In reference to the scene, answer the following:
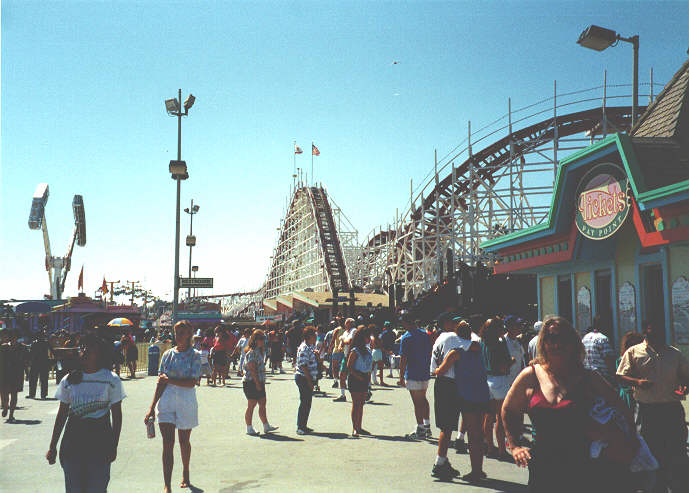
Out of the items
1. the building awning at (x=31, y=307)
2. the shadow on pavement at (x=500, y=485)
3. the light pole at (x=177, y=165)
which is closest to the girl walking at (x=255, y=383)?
the shadow on pavement at (x=500, y=485)

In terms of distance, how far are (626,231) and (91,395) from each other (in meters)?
9.17

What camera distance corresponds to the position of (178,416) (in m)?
5.50

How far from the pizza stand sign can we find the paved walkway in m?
4.24

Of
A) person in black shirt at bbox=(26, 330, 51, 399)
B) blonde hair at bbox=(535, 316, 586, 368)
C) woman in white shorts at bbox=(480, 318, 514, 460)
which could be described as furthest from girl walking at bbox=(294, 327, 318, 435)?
person in black shirt at bbox=(26, 330, 51, 399)

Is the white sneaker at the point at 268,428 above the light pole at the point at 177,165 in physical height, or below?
below

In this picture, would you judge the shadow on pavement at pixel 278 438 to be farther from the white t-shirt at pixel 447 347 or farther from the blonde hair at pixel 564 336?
the blonde hair at pixel 564 336

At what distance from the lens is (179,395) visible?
218 inches

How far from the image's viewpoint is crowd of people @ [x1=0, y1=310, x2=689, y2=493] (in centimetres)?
284

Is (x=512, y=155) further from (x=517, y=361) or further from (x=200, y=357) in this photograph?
(x=200, y=357)

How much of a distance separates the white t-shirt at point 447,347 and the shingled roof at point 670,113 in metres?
6.52

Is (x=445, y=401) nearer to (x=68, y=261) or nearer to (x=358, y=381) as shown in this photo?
(x=358, y=381)

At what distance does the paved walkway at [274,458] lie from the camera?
5562mm

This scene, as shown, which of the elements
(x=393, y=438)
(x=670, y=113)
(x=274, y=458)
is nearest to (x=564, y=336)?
(x=274, y=458)

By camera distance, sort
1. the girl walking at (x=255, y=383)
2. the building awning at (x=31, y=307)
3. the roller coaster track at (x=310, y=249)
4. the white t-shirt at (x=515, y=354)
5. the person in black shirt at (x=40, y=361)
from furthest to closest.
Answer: the roller coaster track at (x=310, y=249) < the building awning at (x=31, y=307) < the person in black shirt at (x=40, y=361) < the girl walking at (x=255, y=383) < the white t-shirt at (x=515, y=354)
